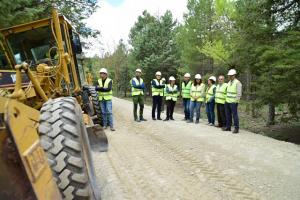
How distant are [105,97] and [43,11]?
4.20m

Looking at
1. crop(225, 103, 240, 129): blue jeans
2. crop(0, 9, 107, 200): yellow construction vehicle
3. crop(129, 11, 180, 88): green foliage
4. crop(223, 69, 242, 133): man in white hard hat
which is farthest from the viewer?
crop(129, 11, 180, 88): green foliage

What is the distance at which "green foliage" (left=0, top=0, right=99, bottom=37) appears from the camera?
9.56m

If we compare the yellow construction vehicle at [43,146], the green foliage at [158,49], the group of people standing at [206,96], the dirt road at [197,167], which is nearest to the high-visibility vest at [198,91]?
the group of people standing at [206,96]

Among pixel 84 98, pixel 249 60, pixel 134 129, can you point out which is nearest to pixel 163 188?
pixel 84 98

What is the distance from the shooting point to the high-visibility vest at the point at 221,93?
12.4 metres

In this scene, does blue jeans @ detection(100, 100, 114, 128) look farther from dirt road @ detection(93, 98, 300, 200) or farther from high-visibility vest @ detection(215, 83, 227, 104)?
high-visibility vest @ detection(215, 83, 227, 104)

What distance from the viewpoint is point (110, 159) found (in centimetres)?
766

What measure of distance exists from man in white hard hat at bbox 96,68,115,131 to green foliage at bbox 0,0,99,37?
280cm

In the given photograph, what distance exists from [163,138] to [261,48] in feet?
19.5

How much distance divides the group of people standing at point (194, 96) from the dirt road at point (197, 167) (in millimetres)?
1175

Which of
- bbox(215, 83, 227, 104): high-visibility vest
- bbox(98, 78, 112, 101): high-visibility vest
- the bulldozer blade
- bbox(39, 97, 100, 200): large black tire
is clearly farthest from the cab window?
bbox(215, 83, 227, 104): high-visibility vest

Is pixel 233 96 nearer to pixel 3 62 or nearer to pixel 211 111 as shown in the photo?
pixel 211 111

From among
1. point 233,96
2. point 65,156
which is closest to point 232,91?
point 233,96

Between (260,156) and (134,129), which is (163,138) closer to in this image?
(134,129)
